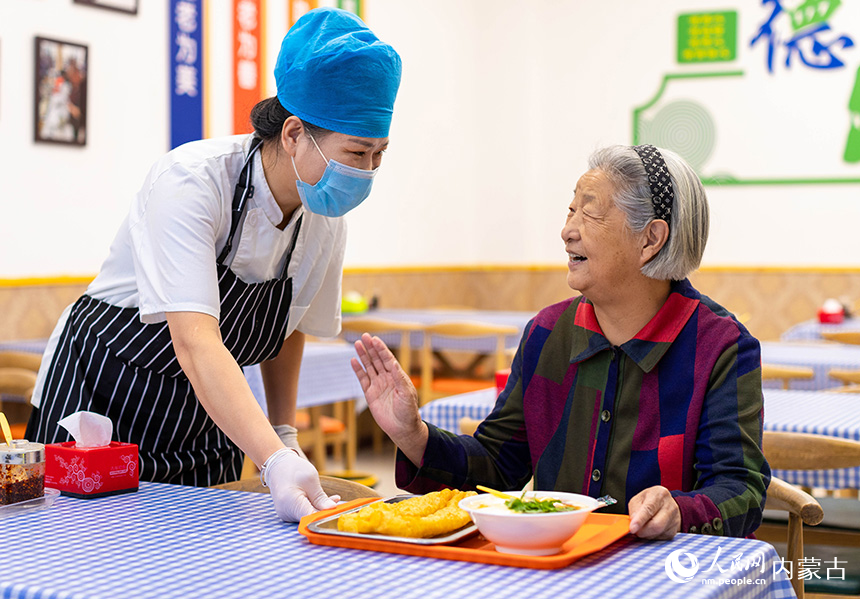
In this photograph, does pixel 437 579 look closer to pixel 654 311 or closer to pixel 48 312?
pixel 654 311

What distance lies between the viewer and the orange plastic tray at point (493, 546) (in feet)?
3.71

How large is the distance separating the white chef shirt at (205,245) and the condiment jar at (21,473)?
0.92 ft

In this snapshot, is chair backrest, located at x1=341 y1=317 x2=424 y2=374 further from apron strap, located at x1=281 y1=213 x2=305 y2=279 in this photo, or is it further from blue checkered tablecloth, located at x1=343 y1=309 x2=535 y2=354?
apron strap, located at x1=281 y1=213 x2=305 y2=279

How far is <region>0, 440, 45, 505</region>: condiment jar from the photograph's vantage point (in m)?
1.45

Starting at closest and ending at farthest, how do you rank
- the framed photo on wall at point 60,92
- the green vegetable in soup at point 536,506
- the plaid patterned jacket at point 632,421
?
the green vegetable in soup at point 536,506 < the plaid patterned jacket at point 632,421 < the framed photo on wall at point 60,92

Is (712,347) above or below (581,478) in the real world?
above

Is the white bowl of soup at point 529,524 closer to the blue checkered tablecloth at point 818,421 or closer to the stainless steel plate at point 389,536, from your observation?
the stainless steel plate at point 389,536

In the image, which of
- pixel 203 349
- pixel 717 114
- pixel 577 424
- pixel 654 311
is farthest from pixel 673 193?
pixel 717 114

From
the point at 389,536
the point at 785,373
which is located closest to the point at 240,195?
the point at 389,536

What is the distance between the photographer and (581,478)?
1644 mm

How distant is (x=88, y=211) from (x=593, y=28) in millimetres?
4829

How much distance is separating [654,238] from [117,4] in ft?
14.0

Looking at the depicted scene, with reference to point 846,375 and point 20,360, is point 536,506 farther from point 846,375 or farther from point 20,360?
point 20,360

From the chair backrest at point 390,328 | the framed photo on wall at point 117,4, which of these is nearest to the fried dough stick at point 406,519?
the chair backrest at point 390,328
